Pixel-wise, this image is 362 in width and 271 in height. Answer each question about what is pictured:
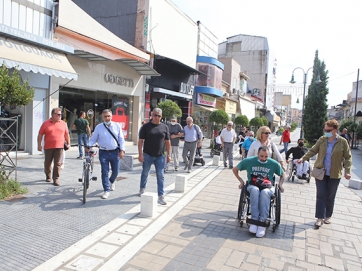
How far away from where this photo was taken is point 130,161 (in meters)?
8.61

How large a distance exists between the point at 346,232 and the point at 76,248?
4199 millimetres

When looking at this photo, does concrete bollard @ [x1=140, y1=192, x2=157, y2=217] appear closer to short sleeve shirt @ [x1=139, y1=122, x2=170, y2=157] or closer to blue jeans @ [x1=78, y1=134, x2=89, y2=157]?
short sleeve shirt @ [x1=139, y1=122, x2=170, y2=157]

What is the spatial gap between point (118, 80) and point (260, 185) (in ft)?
36.6

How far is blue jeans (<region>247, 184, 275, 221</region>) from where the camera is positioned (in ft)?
14.3

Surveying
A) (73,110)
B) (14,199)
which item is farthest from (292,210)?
(73,110)

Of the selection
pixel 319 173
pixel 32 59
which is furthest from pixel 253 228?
pixel 32 59

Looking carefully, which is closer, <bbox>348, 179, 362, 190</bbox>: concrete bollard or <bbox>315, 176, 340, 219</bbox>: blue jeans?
<bbox>315, 176, 340, 219</bbox>: blue jeans

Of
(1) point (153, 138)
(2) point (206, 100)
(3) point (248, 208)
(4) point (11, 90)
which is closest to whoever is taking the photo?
(3) point (248, 208)

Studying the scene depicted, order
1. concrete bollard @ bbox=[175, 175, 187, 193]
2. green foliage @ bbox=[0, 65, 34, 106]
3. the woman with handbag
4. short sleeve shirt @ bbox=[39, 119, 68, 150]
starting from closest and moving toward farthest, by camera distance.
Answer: the woman with handbag
green foliage @ bbox=[0, 65, 34, 106]
short sleeve shirt @ bbox=[39, 119, 68, 150]
concrete bollard @ bbox=[175, 175, 187, 193]

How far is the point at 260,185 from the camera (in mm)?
4520

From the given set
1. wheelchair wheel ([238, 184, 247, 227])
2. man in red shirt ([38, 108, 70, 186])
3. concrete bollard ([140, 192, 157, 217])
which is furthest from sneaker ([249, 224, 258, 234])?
man in red shirt ([38, 108, 70, 186])

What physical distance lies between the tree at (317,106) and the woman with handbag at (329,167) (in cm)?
2143

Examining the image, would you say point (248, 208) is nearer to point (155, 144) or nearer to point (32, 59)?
point (155, 144)

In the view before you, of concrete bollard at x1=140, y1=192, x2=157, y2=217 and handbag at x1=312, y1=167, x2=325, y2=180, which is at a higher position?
handbag at x1=312, y1=167, x2=325, y2=180
